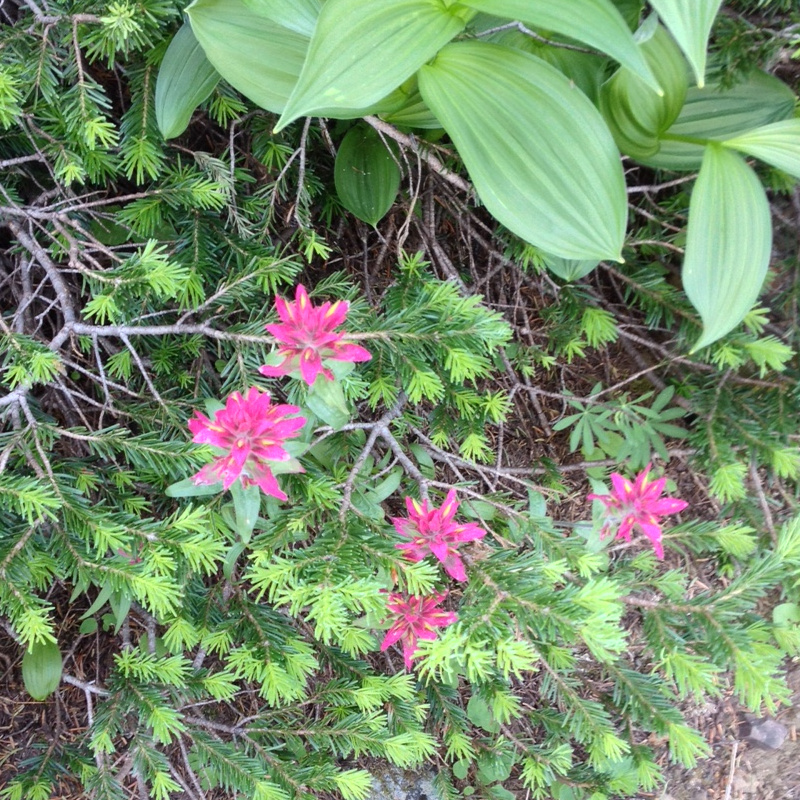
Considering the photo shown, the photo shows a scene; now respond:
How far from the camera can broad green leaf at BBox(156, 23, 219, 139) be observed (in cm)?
97

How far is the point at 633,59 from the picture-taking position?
69cm

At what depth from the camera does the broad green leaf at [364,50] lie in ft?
2.47

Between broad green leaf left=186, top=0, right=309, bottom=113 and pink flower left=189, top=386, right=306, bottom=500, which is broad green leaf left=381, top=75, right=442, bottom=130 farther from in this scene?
pink flower left=189, top=386, right=306, bottom=500

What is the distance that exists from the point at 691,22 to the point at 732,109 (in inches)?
18.4

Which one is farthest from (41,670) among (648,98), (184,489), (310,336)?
(648,98)

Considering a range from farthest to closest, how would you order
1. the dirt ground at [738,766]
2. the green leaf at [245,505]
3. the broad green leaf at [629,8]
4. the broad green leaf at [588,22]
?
the dirt ground at [738,766] → the broad green leaf at [629,8] → the green leaf at [245,505] → the broad green leaf at [588,22]

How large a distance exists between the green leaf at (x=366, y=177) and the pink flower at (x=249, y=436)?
55cm

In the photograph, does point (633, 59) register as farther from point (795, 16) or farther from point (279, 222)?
point (279, 222)

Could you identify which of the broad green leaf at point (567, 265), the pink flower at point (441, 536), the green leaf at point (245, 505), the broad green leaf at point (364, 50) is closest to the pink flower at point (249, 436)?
the green leaf at point (245, 505)

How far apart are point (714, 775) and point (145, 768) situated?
54.2 inches

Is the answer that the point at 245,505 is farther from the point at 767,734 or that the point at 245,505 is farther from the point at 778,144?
the point at 767,734

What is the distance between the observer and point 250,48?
95cm

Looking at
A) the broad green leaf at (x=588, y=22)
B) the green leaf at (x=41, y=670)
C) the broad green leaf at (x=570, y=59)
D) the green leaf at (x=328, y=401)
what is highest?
the broad green leaf at (x=588, y=22)

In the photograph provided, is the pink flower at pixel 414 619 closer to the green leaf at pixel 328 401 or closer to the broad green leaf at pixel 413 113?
the green leaf at pixel 328 401
